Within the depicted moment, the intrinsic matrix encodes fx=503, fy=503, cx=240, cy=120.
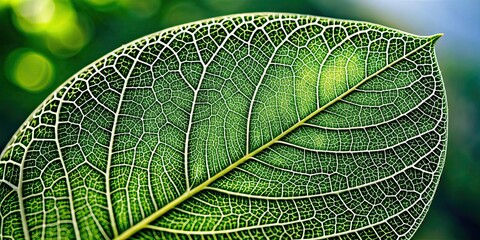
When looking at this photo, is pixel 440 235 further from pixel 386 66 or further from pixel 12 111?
pixel 386 66

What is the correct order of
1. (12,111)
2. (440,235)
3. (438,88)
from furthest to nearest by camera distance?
(440,235)
(12,111)
(438,88)

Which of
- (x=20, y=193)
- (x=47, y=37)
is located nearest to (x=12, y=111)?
(x=47, y=37)

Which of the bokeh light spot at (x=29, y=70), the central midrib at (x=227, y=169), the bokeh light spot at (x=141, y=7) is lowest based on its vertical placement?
the central midrib at (x=227, y=169)

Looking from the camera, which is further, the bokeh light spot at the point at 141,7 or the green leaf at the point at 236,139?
the bokeh light spot at the point at 141,7

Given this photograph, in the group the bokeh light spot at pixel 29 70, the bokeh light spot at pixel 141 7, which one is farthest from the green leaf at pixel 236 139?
the bokeh light spot at pixel 141 7

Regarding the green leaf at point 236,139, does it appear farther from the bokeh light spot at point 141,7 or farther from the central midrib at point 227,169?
the bokeh light spot at point 141,7

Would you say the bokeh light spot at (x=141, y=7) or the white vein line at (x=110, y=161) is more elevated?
the bokeh light spot at (x=141, y=7)
